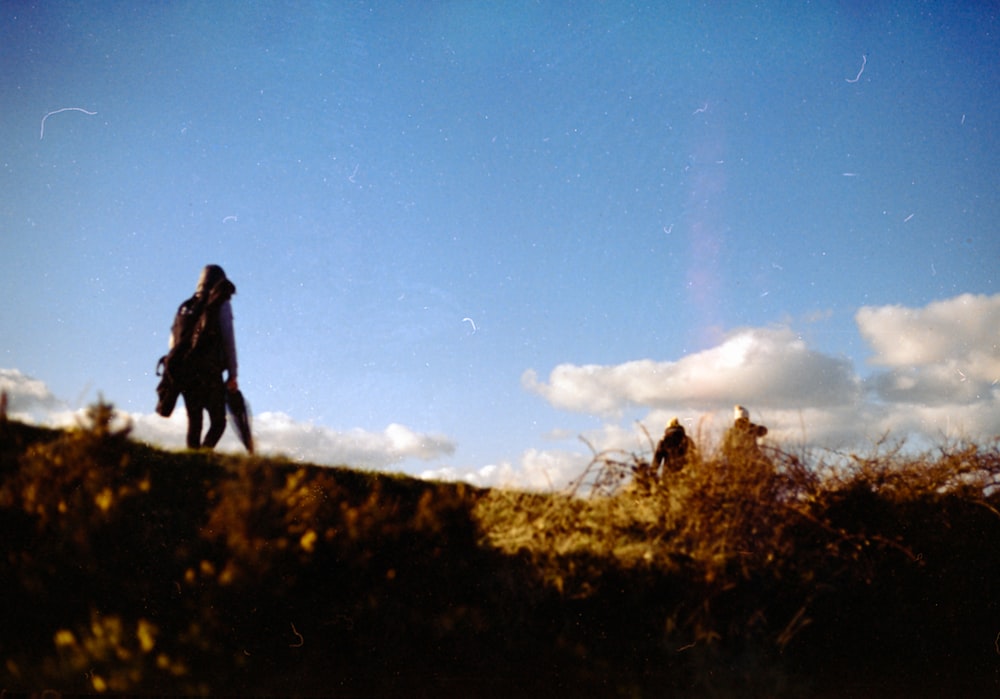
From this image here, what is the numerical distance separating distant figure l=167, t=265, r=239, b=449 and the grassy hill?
6.80ft

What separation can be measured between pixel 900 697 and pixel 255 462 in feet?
13.9

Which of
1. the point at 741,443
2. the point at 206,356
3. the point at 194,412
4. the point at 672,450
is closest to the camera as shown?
the point at 741,443

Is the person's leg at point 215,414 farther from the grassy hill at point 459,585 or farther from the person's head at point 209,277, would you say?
the grassy hill at point 459,585

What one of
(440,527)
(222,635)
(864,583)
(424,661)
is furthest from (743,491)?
(222,635)

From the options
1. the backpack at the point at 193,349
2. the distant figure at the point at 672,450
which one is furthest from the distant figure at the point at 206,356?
the distant figure at the point at 672,450

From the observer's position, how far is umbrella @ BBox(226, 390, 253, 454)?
22.5ft

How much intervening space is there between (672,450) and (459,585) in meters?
2.33

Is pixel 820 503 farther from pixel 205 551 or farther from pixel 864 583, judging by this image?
pixel 205 551

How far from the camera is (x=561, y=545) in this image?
13.4 feet

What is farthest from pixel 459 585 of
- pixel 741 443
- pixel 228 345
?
pixel 228 345

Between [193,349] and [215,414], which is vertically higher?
[193,349]

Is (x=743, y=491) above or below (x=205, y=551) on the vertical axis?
above

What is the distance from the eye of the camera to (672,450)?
540cm

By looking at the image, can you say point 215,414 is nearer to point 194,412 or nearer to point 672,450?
point 194,412
